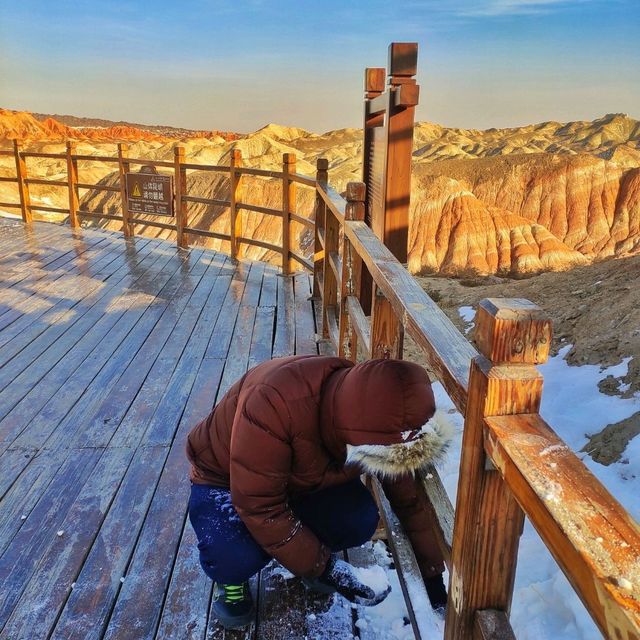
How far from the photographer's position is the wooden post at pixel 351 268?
3.16m

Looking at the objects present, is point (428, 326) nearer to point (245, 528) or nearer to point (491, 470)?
point (491, 470)

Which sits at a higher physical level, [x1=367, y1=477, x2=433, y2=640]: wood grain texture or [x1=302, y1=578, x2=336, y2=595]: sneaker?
[x1=367, y1=477, x2=433, y2=640]: wood grain texture

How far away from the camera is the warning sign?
8.05 metres

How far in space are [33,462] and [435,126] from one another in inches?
4617

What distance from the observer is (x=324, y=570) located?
78.6 inches

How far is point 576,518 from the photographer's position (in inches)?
32.4

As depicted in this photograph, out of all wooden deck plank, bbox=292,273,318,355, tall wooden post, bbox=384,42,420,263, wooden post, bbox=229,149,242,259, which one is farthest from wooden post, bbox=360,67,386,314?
wooden post, bbox=229,149,242,259

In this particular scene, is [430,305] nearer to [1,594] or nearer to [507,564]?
[507,564]

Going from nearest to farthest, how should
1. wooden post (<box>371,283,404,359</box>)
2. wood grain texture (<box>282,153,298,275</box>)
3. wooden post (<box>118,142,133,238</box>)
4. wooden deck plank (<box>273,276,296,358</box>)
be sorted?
1. wooden post (<box>371,283,404,359</box>)
2. wooden deck plank (<box>273,276,296,358</box>)
3. wood grain texture (<box>282,153,298,275</box>)
4. wooden post (<box>118,142,133,238</box>)

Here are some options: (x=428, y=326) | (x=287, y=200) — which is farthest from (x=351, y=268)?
(x=287, y=200)

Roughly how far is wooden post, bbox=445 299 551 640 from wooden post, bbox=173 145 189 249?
6.91m

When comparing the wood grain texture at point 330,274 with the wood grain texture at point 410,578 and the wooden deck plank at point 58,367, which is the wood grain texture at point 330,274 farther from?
the wood grain texture at point 410,578

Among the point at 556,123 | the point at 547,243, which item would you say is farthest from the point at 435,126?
the point at 547,243

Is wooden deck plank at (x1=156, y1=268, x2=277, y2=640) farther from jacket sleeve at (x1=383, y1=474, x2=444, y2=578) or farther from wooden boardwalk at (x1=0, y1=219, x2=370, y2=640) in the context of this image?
jacket sleeve at (x1=383, y1=474, x2=444, y2=578)
